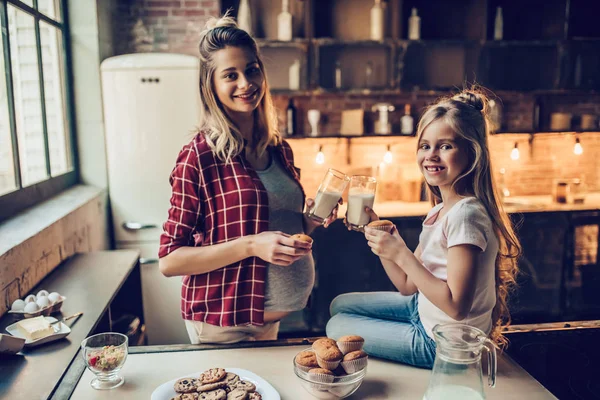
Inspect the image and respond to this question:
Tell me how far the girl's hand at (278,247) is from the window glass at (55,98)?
228 cm

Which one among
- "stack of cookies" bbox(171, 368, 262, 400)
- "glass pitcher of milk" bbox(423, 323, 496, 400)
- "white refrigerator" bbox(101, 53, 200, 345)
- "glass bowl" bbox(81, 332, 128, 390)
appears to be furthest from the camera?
"white refrigerator" bbox(101, 53, 200, 345)

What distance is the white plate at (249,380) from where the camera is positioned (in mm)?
1224

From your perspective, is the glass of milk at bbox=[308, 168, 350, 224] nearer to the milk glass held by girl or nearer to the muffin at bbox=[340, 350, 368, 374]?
the milk glass held by girl

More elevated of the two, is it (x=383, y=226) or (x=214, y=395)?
(x=383, y=226)

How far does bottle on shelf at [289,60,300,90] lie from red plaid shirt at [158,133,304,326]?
2490 millimetres

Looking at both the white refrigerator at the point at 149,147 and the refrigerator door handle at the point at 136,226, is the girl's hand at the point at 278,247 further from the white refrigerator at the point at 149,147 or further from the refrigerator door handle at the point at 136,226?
the refrigerator door handle at the point at 136,226

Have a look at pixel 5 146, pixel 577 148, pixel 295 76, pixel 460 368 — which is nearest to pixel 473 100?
pixel 460 368

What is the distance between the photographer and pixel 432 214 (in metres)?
1.67

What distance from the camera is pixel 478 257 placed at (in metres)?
1.38

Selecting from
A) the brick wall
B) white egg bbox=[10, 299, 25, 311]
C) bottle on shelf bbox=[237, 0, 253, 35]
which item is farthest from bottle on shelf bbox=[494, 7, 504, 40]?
white egg bbox=[10, 299, 25, 311]

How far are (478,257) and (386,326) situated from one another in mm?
329

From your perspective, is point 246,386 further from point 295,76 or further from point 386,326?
point 295,76

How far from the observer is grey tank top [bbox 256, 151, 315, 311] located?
1.71 meters

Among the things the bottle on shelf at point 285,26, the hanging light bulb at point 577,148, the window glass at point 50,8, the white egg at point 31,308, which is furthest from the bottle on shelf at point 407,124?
the white egg at point 31,308
